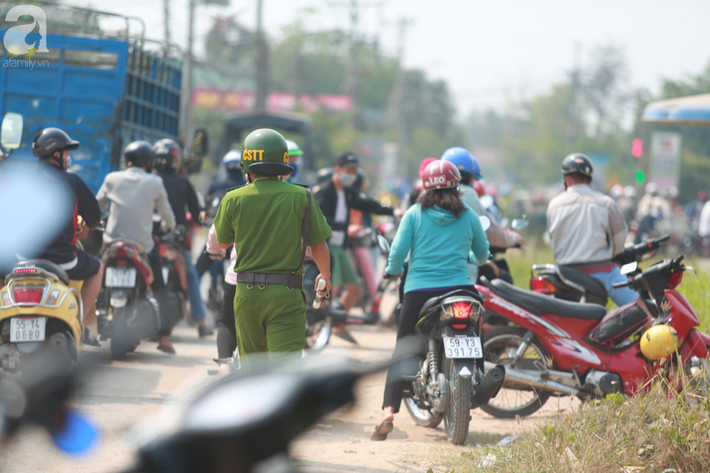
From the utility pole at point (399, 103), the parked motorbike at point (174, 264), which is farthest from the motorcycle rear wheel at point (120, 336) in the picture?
the utility pole at point (399, 103)

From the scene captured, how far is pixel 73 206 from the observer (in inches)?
223

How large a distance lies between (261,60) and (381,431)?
29.3 metres

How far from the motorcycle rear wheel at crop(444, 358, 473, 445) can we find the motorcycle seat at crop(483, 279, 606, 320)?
0.91 metres

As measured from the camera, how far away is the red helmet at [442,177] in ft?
16.4

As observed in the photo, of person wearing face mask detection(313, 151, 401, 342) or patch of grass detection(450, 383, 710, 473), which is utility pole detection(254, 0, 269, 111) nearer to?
person wearing face mask detection(313, 151, 401, 342)

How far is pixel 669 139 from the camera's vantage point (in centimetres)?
3362

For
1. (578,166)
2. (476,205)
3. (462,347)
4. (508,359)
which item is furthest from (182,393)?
(578,166)

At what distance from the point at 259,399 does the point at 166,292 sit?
22.1 ft

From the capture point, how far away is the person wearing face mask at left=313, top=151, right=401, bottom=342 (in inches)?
314

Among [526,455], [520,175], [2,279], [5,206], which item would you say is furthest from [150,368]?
[520,175]

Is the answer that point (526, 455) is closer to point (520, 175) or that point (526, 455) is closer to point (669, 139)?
point (669, 139)

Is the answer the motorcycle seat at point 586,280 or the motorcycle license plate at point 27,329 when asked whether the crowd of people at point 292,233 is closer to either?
the motorcycle seat at point 586,280

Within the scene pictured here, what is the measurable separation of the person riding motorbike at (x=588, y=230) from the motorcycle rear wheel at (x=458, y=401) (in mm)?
2011

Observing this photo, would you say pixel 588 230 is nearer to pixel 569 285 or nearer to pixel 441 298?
pixel 569 285
